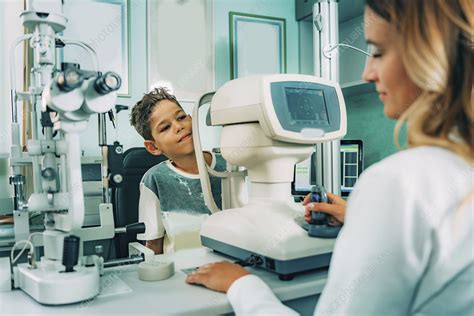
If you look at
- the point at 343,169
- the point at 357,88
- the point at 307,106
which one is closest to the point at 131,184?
the point at 343,169

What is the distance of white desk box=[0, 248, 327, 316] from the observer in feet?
2.48

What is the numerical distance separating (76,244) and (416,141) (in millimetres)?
618

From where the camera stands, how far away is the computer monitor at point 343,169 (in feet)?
7.38

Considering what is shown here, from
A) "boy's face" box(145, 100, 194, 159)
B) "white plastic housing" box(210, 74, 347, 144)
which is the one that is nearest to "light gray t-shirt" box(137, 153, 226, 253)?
"boy's face" box(145, 100, 194, 159)

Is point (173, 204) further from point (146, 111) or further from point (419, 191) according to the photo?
point (419, 191)

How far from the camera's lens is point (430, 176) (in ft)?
1.67

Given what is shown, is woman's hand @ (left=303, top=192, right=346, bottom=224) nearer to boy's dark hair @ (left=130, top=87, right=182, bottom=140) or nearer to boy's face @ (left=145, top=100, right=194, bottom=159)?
boy's face @ (left=145, top=100, right=194, bottom=159)

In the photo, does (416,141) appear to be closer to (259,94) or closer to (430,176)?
(430,176)

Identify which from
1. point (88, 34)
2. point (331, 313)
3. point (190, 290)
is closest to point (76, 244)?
point (190, 290)

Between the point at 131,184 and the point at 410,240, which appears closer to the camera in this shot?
the point at 410,240

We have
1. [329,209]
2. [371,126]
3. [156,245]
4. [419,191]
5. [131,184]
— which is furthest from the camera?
[371,126]

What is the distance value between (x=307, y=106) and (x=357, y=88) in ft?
4.80

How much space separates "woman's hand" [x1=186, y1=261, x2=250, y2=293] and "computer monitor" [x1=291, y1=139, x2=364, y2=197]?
A: 143 centimetres

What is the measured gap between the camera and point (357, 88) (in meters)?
2.42
